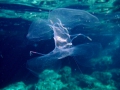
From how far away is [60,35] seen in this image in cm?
694

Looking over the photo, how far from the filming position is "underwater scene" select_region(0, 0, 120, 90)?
23.6 ft

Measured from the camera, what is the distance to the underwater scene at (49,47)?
7199 millimetres

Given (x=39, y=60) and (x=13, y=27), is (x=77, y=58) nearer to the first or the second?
(x=39, y=60)

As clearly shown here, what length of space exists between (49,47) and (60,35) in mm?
11154

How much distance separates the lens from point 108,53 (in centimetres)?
2311

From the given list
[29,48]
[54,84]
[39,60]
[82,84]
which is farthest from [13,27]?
[39,60]

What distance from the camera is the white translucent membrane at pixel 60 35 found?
683cm

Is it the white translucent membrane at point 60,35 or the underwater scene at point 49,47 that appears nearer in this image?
the white translucent membrane at point 60,35

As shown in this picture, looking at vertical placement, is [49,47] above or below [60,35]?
below

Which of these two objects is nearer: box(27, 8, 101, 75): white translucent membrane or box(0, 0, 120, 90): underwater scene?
box(27, 8, 101, 75): white translucent membrane

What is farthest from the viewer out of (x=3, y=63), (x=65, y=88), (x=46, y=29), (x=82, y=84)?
(x=3, y=63)

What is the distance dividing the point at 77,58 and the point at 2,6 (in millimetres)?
7017

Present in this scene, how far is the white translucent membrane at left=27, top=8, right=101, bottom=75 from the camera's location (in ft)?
22.4

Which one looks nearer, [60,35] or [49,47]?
[60,35]
